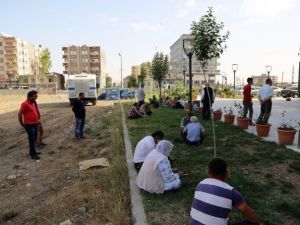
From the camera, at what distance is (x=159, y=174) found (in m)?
6.16

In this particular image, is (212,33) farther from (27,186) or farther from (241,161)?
(27,186)

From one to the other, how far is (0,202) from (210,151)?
16.5 ft

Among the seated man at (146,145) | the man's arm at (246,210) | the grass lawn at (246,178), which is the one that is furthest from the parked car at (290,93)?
the man's arm at (246,210)

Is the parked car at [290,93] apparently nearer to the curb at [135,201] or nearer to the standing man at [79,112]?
the standing man at [79,112]

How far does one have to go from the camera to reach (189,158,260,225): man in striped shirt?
3748 mm

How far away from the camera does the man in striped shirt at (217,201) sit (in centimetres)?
375

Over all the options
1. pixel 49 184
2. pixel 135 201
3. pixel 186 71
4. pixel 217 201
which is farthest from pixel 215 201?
pixel 186 71

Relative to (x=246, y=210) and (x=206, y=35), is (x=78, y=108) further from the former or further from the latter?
(x=246, y=210)

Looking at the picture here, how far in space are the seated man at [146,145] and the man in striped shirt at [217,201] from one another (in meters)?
3.19

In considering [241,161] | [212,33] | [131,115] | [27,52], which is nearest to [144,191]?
[241,161]

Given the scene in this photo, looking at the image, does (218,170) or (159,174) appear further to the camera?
(159,174)

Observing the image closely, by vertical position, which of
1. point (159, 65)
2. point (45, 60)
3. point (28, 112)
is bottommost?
point (28, 112)

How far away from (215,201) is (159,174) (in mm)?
2456

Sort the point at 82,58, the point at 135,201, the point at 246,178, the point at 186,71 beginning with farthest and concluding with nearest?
the point at 82,58, the point at 186,71, the point at 246,178, the point at 135,201
